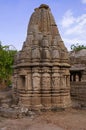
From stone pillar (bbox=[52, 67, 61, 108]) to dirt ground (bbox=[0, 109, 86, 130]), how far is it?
0.75 m

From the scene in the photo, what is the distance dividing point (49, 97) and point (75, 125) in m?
3.37

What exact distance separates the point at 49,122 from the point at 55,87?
294 centimetres

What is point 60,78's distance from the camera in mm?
12797

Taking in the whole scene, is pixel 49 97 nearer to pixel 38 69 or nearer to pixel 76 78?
pixel 38 69

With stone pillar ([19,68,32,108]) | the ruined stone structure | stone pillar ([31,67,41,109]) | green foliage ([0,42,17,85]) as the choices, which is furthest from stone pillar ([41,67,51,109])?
green foliage ([0,42,17,85])

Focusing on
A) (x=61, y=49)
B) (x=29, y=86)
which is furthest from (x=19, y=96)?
(x=61, y=49)

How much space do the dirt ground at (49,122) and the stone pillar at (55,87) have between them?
752 mm

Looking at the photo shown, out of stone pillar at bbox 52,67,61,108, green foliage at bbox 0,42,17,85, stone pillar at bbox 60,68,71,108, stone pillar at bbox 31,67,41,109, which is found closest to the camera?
stone pillar at bbox 31,67,41,109

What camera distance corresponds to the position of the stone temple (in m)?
12.4

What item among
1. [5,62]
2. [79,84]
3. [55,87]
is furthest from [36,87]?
[5,62]

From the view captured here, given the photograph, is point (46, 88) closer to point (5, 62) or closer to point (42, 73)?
point (42, 73)

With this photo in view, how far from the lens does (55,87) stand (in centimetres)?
1248

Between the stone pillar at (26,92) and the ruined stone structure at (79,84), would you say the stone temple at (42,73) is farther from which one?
the ruined stone structure at (79,84)

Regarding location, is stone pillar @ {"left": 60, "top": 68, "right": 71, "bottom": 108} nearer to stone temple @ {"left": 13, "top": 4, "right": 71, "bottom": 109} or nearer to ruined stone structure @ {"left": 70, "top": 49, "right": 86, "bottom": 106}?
stone temple @ {"left": 13, "top": 4, "right": 71, "bottom": 109}
